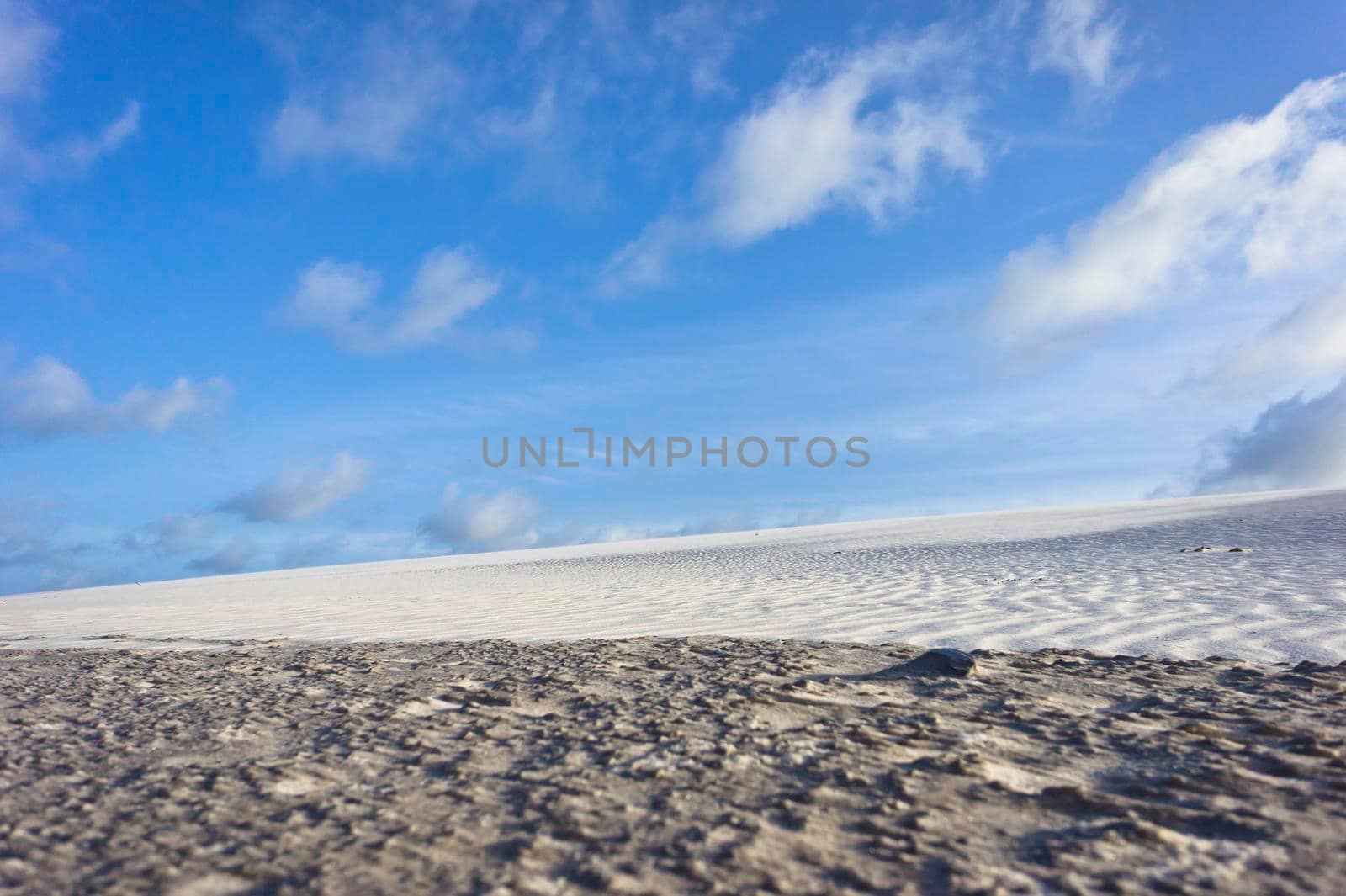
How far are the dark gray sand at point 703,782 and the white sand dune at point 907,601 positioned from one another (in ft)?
4.42

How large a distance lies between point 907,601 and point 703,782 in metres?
5.86

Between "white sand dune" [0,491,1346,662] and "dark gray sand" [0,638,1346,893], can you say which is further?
"white sand dune" [0,491,1346,662]

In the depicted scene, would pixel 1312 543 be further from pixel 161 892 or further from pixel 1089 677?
pixel 161 892

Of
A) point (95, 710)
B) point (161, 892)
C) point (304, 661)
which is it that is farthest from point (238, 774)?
point (304, 661)

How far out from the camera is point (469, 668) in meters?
5.29

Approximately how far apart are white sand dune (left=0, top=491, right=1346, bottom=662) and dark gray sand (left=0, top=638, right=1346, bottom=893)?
1.35 metres

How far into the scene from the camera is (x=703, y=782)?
287cm

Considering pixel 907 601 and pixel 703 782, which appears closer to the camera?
pixel 703 782

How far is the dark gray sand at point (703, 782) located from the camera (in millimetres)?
2227

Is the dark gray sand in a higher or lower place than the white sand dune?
lower

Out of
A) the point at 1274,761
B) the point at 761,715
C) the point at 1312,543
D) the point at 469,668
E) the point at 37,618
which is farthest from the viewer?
the point at 37,618

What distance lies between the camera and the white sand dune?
6.09 metres

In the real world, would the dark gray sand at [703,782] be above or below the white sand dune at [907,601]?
Answer: below

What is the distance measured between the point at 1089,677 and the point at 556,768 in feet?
10.1
